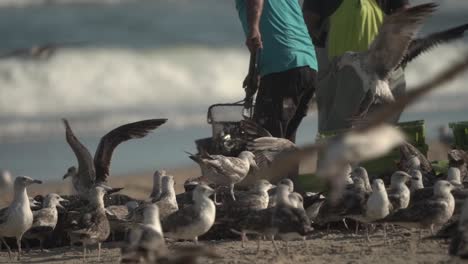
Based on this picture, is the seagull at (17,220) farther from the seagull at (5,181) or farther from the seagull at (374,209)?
the seagull at (5,181)

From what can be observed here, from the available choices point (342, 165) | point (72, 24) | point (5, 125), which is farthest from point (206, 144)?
point (72, 24)

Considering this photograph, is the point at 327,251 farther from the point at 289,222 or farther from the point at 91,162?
the point at 91,162

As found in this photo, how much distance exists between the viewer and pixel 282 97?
1256 centimetres


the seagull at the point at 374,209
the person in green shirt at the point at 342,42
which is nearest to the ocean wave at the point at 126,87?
the person in green shirt at the point at 342,42

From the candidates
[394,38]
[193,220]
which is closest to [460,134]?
[394,38]

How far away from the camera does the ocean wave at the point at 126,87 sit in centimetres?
2255

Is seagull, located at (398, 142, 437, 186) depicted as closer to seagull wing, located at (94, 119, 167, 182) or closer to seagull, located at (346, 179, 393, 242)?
seagull, located at (346, 179, 393, 242)

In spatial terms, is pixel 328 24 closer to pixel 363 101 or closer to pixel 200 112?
pixel 363 101

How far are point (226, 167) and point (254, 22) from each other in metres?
1.41

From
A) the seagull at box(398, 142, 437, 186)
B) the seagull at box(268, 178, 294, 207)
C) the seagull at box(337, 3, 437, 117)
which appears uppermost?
the seagull at box(337, 3, 437, 117)

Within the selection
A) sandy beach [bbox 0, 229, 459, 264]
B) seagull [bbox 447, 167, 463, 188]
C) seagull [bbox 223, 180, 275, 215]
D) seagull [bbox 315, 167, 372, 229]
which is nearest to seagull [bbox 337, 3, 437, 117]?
seagull [bbox 447, 167, 463, 188]

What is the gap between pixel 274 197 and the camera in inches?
441

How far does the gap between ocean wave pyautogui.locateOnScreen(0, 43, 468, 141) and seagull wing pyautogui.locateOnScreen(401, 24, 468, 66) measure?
7669 millimetres

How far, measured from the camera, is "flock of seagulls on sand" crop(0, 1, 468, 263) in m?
9.85
